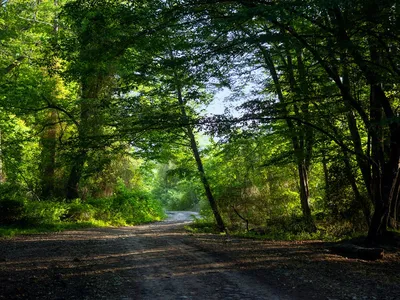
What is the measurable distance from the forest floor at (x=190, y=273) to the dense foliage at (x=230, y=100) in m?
2.31

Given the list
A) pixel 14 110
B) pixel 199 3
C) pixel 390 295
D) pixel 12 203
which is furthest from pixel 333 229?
pixel 14 110

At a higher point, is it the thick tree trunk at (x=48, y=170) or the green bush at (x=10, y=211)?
the thick tree trunk at (x=48, y=170)

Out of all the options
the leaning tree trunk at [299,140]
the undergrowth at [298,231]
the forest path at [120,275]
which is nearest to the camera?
the forest path at [120,275]

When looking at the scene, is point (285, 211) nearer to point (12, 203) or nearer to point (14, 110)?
point (12, 203)

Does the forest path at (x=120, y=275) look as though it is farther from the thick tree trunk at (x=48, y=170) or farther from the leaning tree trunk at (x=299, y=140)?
the thick tree trunk at (x=48, y=170)

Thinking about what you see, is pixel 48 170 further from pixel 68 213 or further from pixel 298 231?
pixel 298 231

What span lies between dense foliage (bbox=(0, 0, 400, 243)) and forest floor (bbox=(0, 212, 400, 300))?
231cm

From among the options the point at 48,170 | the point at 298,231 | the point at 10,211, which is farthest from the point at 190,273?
the point at 48,170

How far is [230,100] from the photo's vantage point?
37.0ft

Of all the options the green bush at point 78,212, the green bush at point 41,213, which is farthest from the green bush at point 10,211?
the green bush at point 78,212

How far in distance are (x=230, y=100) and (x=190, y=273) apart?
6.60 metres

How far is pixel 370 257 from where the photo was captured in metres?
7.59

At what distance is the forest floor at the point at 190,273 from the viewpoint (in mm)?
4786

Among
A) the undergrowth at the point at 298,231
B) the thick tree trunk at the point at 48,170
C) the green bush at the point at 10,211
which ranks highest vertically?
the thick tree trunk at the point at 48,170
